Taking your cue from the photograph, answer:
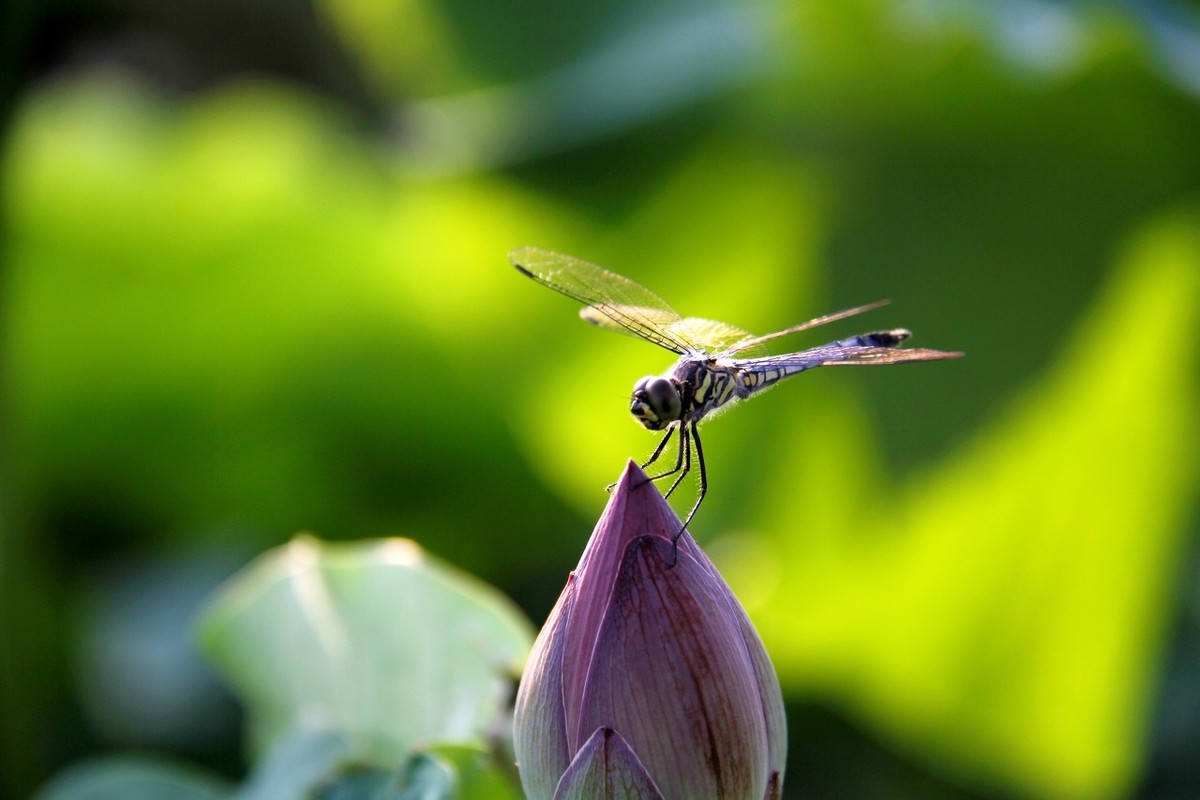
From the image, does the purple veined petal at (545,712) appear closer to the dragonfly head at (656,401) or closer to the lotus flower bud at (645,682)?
the lotus flower bud at (645,682)

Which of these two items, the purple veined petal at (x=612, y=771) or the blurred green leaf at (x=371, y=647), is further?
the blurred green leaf at (x=371, y=647)

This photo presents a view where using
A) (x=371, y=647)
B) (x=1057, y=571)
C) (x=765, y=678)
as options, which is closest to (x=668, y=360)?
(x=1057, y=571)

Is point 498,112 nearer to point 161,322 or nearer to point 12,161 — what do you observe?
point 161,322

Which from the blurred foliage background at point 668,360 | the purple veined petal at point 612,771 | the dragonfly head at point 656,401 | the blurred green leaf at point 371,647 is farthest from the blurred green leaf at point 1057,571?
the purple veined petal at point 612,771

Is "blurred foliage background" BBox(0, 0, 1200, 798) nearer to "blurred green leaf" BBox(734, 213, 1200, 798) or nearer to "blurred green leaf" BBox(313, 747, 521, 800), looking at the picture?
"blurred green leaf" BBox(734, 213, 1200, 798)

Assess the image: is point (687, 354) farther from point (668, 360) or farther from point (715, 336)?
point (668, 360)

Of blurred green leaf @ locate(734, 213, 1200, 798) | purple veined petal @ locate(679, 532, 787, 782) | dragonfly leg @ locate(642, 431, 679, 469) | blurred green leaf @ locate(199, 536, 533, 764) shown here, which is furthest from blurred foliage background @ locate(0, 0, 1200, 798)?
purple veined petal @ locate(679, 532, 787, 782)
